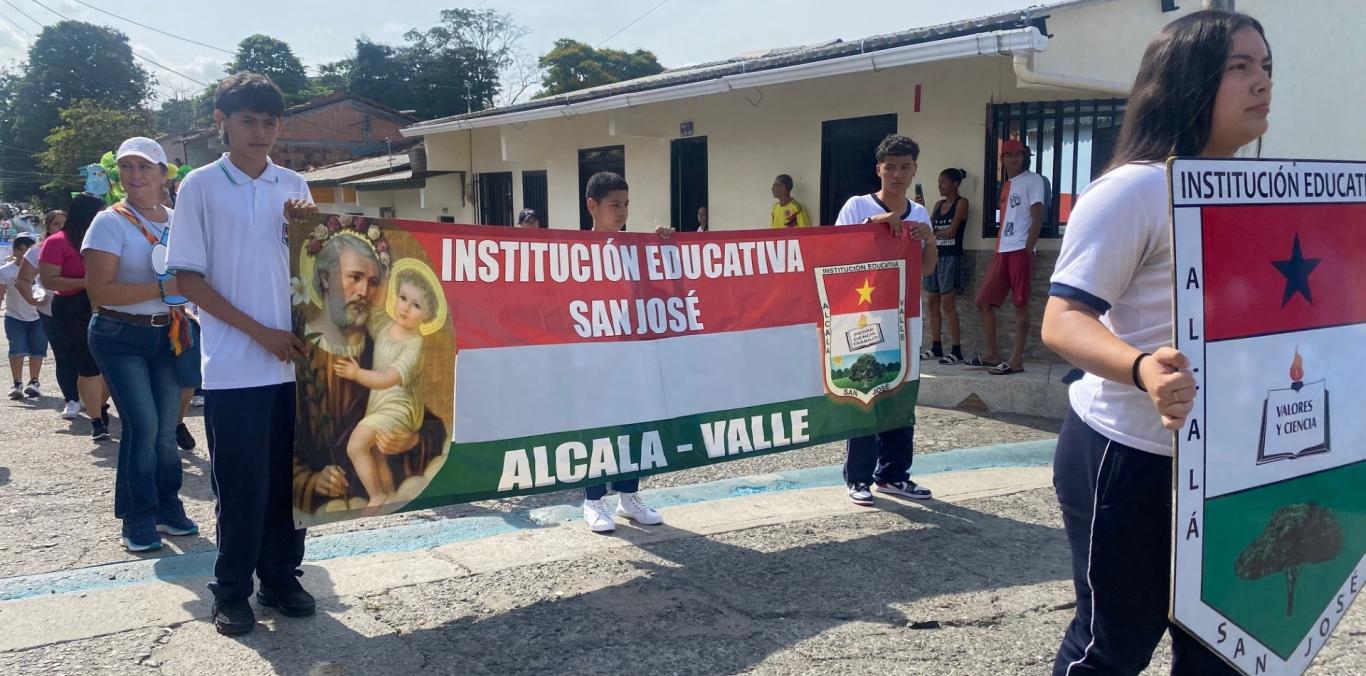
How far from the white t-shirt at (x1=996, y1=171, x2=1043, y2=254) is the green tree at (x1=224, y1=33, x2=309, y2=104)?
78.1m

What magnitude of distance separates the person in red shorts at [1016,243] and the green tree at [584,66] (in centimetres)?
4528

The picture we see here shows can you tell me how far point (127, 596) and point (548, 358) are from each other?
1.93 meters

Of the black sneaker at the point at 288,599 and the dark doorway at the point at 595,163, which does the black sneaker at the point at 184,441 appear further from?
the dark doorway at the point at 595,163

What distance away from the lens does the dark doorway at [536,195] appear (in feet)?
55.1

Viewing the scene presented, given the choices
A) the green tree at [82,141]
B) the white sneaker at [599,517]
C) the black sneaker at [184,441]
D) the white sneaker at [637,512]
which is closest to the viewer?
the white sneaker at [599,517]

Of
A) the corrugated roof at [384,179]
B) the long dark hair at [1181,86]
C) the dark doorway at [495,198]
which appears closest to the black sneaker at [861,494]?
the long dark hair at [1181,86]

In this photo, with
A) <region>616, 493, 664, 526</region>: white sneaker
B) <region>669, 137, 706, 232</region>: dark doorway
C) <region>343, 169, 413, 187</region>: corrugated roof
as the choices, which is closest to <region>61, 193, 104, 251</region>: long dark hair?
<region>616, 493, 664, 526</region>: white sneaker

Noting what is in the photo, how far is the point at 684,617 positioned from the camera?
3764mm

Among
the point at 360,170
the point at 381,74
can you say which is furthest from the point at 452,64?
the point at 360,170

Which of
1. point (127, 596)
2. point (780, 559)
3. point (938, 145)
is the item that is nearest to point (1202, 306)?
point (780, 559)

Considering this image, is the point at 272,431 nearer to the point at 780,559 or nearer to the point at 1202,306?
the point at 780,559

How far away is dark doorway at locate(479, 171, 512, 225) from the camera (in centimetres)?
1816

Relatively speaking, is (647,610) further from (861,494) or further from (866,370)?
(866,370)

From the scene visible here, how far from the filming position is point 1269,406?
202 cm
